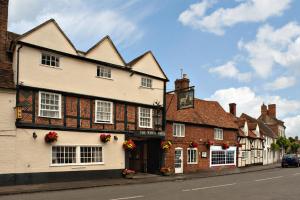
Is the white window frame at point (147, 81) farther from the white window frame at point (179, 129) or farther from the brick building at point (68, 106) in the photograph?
the white window frame at point (179, 129)

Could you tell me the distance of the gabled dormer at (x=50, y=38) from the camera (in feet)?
67.1

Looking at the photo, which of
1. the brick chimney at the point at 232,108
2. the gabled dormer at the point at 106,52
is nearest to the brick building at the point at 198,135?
the gabled dormer at the point at 106,52

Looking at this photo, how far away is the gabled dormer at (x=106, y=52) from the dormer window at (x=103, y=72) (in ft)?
1.95

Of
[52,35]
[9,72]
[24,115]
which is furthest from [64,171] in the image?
[52,35]

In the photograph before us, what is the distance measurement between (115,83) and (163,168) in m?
8.20

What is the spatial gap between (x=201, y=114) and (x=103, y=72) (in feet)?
48.0

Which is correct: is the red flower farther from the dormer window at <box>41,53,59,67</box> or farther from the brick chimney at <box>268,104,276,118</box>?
the brick chimney at <box>268,104,276,118</box>

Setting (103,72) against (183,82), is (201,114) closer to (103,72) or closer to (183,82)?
(183,82)

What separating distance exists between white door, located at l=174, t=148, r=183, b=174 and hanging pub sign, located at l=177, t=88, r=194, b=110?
478 cm

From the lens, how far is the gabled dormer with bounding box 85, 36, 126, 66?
78.2 feet

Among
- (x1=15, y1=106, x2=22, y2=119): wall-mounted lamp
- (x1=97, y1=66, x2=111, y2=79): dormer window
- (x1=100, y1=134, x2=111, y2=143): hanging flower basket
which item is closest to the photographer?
(x1=15, y1=106, x2=22, y2=119): wall-mounted lamp

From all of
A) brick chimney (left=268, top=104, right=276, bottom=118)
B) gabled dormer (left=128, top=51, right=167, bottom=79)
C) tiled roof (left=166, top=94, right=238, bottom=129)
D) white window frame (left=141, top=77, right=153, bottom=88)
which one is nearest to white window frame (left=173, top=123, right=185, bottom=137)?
tiled roof (left=166, top=94, right=238, bottom=129)

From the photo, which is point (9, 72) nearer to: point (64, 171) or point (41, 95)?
point (41, 95)

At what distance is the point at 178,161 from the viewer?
30625 millimetres
